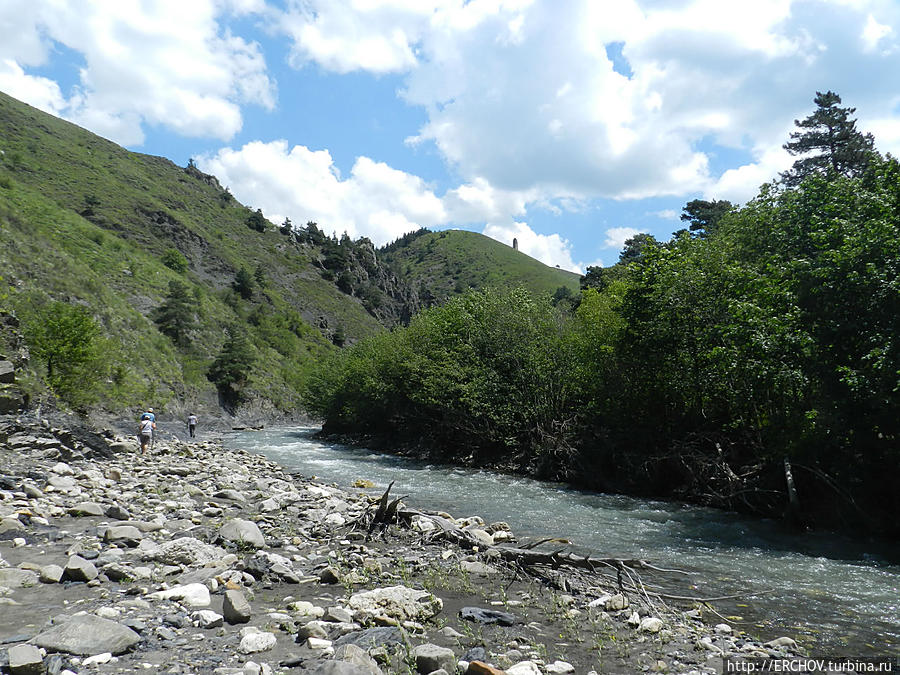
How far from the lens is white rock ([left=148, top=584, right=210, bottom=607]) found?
242 inches

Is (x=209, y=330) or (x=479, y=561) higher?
(x=209, y=330)

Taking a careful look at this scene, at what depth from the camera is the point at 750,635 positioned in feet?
22.1

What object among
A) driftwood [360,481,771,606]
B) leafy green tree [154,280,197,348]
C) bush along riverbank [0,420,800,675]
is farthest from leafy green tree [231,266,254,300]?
driftwood [360,481,771,606]

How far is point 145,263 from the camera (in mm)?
68500

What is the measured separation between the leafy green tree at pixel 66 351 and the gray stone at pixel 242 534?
23622 mm

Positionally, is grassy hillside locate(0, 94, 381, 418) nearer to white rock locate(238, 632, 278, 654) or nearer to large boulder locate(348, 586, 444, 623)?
large boulder locate(348, 586, 444, 623)

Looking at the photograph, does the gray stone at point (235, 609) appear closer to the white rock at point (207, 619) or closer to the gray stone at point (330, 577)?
the white rock at point (207, 619)

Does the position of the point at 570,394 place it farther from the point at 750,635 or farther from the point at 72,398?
the point at 72,398

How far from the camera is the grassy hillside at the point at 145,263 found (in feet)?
137

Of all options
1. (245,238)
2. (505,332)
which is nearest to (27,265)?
(505,332)

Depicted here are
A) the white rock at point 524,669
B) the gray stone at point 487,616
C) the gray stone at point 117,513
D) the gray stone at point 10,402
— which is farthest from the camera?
the gray stone at point 10,402

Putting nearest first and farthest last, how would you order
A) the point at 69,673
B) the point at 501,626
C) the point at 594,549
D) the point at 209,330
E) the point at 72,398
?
the point at 69,673
the point at 501,626
the point at 594,549
the point at 72,398
the point at 209,330

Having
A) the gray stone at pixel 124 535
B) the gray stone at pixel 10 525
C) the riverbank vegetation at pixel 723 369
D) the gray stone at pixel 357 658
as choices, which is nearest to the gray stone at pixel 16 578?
the gray stone at pixel 124 535

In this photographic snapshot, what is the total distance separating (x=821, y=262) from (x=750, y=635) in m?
10.4
